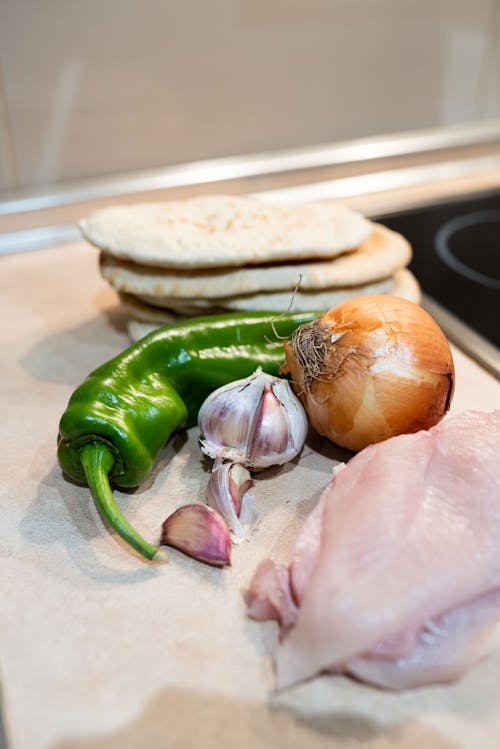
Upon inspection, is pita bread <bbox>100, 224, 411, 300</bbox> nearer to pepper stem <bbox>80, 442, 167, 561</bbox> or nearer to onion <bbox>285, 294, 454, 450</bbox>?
onion <bbox>285, 294, 454, 450</bbox>

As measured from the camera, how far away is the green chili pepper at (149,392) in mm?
803

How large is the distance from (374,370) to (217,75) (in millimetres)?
1059

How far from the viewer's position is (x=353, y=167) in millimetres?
1821

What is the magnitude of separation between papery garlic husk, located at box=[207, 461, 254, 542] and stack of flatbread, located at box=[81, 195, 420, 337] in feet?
0.95

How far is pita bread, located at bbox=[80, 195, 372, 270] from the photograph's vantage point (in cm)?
100

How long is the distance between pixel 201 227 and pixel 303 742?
763 mm

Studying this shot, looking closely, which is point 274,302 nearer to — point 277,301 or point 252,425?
point 277,301

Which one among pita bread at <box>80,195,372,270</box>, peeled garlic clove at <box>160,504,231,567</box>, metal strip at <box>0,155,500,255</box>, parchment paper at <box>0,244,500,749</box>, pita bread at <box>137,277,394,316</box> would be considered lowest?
parchment paper at <box>0,244,500,749</box>

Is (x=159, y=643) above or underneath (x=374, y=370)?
underneath

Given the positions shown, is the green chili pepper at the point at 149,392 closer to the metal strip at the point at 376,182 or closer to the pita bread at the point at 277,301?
the pita bread at the point at 277,301

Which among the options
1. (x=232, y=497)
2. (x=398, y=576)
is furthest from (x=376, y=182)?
(x=398, y=576)

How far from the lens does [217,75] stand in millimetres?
1566

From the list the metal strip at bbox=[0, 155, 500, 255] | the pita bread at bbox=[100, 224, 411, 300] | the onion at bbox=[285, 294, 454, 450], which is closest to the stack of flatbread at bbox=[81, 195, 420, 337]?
the pita bread at bbox=[100, 224, 411, 300]

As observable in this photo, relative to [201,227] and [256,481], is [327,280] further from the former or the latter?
[256,481]
